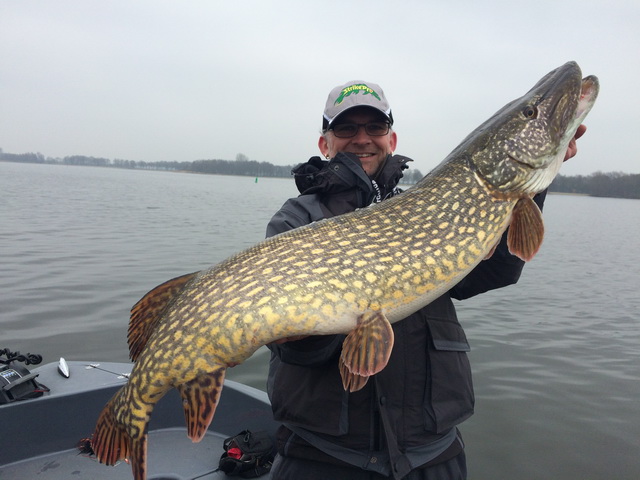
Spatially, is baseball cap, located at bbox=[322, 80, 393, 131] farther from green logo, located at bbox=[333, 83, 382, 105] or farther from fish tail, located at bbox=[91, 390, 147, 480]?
fish tail, located at bbox=[91, 390, 147, 480]

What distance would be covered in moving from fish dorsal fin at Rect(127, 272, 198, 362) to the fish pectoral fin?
33 centimetres

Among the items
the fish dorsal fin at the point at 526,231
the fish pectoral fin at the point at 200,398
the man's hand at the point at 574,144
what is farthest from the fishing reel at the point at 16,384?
the man's hand at the point at 574,144

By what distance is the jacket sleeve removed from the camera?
203 cm

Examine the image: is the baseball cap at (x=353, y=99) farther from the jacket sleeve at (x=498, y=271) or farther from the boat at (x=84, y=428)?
the boat at (x=84, y=428)

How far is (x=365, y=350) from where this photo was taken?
1688 mm

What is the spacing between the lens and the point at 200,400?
180 cm

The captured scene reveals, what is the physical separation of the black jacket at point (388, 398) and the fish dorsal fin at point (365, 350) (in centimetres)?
12

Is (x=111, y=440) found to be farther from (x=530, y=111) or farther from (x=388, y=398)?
(x=530, y=111)

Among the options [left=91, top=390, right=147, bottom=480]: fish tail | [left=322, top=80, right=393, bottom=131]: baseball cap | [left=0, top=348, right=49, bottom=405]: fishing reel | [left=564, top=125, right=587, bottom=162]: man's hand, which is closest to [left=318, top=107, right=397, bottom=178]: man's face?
[left=322, top=80, right=393, bottom=131]: baseball cap

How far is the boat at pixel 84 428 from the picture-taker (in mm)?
2697

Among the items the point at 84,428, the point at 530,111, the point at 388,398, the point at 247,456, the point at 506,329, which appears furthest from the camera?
the point at 506,329

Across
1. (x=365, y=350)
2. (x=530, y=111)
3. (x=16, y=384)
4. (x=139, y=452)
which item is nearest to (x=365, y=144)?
(x=530, y=111)

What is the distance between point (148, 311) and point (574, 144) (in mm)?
2275

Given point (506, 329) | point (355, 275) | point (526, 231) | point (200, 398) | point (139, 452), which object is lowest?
point (506, 329)
